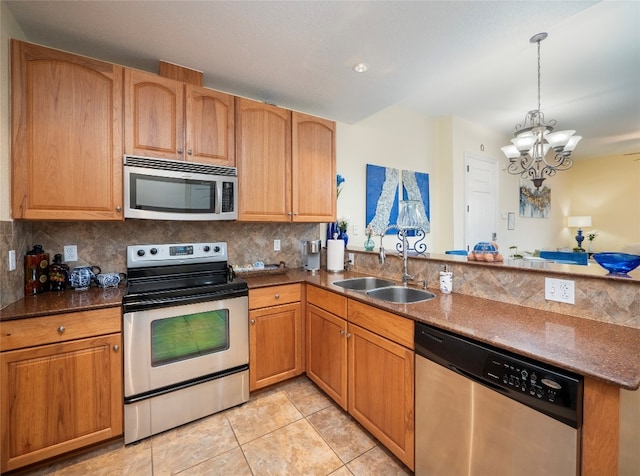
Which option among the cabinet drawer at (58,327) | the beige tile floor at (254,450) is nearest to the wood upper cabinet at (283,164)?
the cabinet drawer at (58,327)

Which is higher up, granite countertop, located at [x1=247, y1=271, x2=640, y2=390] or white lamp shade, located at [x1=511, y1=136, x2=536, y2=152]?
white lamp shade, located at [x1=511, y1=136, x2=536, y2=152]

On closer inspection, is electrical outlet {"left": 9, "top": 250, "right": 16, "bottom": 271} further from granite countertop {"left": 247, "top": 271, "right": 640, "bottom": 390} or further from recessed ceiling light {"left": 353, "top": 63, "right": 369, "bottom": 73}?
recessed ceiling light {"left": 353, "top": 63, "right": 369, "bottom": 73}

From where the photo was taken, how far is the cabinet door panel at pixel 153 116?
1.79m

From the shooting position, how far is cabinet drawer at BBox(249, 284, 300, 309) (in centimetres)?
206

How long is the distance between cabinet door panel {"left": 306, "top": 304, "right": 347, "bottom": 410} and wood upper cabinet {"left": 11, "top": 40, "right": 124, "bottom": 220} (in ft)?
5.02

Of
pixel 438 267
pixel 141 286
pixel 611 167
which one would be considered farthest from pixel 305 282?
pixel 611 167

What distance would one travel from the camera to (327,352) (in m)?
2.02

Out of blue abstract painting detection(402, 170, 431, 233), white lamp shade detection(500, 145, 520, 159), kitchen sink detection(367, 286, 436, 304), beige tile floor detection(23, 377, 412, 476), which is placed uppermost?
white lamp shade detection(500, 145, 520, 159)

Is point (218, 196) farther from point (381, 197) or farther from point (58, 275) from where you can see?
point (381, 197)

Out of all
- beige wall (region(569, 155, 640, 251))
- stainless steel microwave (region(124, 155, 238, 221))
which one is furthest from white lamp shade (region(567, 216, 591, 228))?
stainless steel microwave (region(124, 155, 238, 221))

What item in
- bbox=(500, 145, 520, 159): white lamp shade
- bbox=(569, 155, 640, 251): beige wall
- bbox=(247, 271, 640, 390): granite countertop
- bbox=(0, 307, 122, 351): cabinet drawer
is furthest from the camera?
bbox=(569, 155, 640, 251): beige wall

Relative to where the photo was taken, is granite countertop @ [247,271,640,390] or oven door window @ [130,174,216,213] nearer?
granite countertop @ [247,271,640,390]

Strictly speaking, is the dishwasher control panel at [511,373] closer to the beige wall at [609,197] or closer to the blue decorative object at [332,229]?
the blue decorative object at [332,229]

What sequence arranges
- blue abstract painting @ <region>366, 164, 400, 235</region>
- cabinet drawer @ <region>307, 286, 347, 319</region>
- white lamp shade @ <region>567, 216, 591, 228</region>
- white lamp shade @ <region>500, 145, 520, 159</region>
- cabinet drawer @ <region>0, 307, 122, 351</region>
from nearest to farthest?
cabinet drawer @ <region>0, 307, 122, 351</region>, cabinet drawer @ <region>307, 286, 347, 319</region>, white lamp shade @ <region>500, 145, 520, 159</region>, blue abstract painting @ <region>366, 164, 400, 235</region>, white lamp shade @ <region>567, 216, 591, 228</region>
